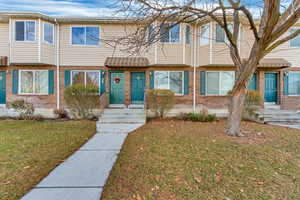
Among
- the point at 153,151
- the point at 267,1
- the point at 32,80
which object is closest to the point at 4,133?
the point at 32,80

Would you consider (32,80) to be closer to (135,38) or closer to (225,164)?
(135,38)

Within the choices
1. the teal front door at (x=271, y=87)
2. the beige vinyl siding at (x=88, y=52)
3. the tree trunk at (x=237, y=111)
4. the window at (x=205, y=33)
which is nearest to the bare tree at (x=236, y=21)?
the tree trunk at (x=237, y=111)

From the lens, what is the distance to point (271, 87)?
11.6 meters

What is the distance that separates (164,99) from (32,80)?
872cm

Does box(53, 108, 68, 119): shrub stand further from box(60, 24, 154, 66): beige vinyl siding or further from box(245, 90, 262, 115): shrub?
box(245, 90, 262, 115): shrub

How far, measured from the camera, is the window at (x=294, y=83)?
11.4 metres

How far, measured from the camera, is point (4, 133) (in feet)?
22.4

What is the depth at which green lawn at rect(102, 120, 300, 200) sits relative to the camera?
294 centimetres

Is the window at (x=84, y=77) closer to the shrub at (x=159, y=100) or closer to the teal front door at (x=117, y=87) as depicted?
the teal front door at (x=117, y=87)

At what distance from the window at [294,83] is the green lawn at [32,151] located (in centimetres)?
1275

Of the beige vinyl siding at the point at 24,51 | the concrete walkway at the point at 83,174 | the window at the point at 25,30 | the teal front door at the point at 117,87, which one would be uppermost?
the window at the point at 25,30

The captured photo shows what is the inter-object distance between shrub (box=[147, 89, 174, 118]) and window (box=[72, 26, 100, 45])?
5220 mm

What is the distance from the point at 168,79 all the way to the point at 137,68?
216cm

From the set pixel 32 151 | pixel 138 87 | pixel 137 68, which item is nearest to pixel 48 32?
pixel 137 68
